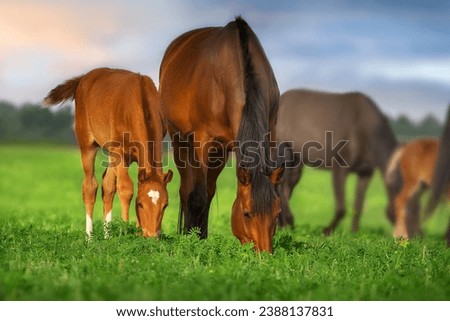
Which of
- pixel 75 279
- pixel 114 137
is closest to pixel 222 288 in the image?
pixel 75 279

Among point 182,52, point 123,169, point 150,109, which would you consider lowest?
point 123,169

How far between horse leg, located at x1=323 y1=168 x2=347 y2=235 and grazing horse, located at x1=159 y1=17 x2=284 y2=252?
187 inches

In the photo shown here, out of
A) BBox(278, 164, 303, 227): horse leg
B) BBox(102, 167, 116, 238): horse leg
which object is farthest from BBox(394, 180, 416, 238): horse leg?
BBox(102, 167, 116, 238): horse leg

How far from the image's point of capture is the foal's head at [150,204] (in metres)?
8.15

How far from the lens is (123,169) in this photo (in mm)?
9727

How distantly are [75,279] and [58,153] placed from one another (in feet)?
84.2

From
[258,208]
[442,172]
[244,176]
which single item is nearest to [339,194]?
[442,172]

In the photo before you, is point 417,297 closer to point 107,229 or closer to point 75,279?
point 75,279

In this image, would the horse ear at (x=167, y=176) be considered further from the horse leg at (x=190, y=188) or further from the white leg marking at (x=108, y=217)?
the white leg marking at (x=108, y=217)

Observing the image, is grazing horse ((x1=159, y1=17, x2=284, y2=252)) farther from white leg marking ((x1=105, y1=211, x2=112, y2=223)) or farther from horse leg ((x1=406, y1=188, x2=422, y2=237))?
horse leg ((x1=406, y1=188, x2=422, y2=237))

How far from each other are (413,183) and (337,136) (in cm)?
218

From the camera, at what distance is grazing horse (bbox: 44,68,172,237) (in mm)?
8266

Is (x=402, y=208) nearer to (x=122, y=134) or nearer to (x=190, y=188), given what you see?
(x=190, y=188)
